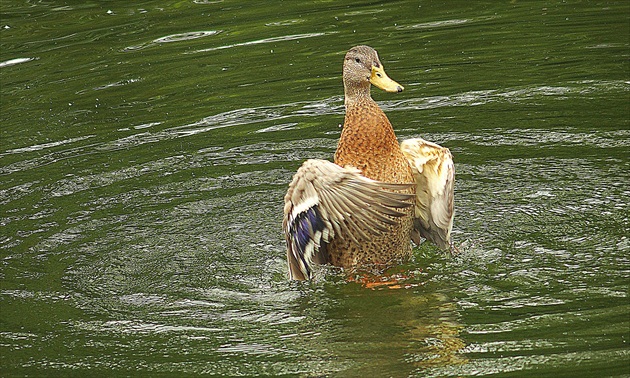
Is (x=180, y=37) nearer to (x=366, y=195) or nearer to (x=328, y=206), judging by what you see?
(x=328, y=206)

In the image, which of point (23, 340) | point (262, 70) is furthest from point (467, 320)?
point (262, 70)

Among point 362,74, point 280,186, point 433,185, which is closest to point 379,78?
point 362,74

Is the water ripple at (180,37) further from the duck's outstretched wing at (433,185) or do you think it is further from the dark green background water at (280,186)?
the duck's outstretched wing at (433,185)

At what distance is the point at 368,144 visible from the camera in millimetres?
6938

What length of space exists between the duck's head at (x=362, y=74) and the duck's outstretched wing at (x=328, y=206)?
2.04ft

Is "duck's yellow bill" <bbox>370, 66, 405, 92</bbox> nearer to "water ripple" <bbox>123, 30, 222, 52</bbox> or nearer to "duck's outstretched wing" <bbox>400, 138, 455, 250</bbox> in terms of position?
"duck's outstretched wing" <bbox>400, 138, 455, 250</bbox>

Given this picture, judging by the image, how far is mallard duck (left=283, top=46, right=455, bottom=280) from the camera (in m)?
6.45

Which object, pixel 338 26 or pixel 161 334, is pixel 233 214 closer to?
pixel 161 334

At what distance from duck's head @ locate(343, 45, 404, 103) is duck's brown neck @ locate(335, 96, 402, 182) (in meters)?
0.15

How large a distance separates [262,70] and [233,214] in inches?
148

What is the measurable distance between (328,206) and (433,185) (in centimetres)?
94

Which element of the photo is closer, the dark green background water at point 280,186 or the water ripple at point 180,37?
the dark green background water at point 280,186

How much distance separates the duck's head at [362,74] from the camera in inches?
281

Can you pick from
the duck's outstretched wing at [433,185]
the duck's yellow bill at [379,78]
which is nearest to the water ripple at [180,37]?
the duck's yellow bill at [379,78]
